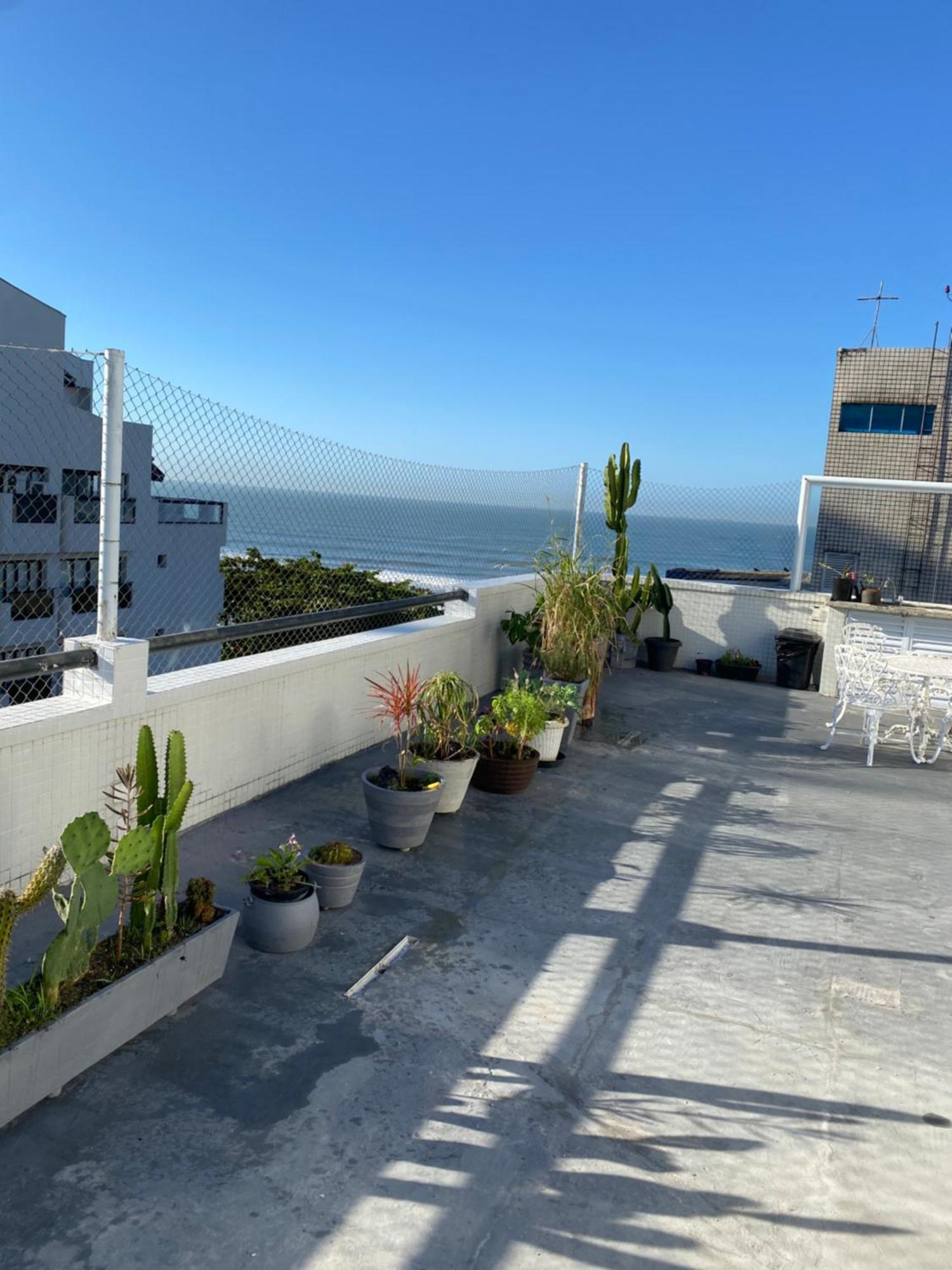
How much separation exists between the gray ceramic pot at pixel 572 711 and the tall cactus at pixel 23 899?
4.30 metres

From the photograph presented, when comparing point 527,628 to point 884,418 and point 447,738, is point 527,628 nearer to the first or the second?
point 447,738

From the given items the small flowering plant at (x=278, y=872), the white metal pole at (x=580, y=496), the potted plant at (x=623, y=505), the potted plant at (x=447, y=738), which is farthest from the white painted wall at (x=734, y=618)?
the small flowering plant at (x=278, y=872)

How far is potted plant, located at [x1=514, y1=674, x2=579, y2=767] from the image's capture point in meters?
5.97

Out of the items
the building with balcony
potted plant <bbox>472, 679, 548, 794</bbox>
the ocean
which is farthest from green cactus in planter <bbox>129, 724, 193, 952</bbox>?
potted plant <bbox>472, 679, 548, 794</bbox>

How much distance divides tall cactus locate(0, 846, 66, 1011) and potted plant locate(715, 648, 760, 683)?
8590 millimetres

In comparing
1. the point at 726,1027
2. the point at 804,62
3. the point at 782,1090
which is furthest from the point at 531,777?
the point at 804,62

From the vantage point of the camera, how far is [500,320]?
35.5 metres

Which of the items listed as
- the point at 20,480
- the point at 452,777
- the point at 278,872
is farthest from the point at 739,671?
the point at 20,480

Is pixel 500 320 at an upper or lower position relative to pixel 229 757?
upper

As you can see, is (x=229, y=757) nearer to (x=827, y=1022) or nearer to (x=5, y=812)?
(x=5, y=812)

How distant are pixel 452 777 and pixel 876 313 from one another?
2154cm

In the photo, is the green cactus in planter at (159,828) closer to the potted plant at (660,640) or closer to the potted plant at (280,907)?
the potted plant at (280,907)

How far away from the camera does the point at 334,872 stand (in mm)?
3615

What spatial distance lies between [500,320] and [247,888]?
1355 inches
